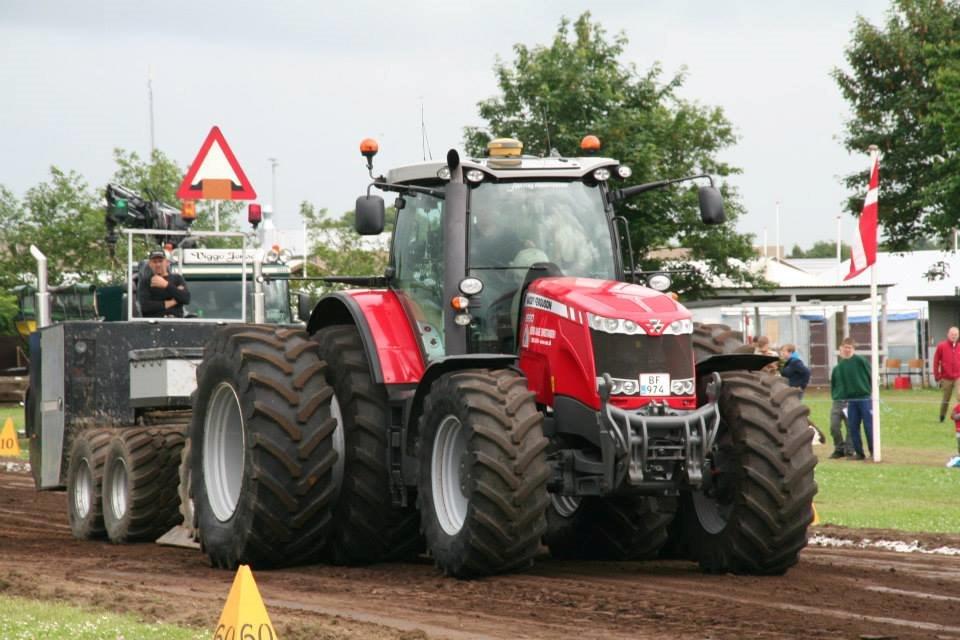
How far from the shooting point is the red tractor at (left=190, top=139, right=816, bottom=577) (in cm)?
957

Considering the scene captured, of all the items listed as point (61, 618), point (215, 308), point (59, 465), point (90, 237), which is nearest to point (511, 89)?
point (90, 237)

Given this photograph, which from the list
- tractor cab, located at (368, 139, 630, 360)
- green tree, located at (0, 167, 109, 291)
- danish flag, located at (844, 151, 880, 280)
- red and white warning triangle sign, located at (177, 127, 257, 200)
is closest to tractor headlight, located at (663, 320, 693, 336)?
tractor cab, located at (368, 139, 630, 360)

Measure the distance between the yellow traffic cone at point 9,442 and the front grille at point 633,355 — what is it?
63.4 feet

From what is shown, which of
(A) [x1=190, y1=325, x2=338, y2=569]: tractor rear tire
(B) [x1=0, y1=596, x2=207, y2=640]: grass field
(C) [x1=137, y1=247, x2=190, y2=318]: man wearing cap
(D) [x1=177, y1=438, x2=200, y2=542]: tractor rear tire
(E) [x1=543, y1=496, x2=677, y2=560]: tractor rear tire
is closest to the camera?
(B) [x1=0, y1=596, x2=207, y2=640]: grass field

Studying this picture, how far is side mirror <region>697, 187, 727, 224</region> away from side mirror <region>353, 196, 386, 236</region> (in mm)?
2055

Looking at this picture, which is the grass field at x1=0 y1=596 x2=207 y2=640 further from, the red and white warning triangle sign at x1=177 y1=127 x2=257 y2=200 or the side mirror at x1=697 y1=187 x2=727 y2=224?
the red and white warning triangle sign at x1=177 y1=127 x2=257 y2=200

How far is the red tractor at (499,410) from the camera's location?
9570mm

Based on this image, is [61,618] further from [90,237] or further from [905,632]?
[90,237]

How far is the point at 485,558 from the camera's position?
31.4 ft

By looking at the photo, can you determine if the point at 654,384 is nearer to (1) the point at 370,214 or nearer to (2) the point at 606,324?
(2) the point at 606,324

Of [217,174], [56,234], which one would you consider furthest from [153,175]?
[217,174]

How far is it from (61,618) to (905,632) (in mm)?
4203

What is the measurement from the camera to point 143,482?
13125 mm

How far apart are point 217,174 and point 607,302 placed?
4.47 m
